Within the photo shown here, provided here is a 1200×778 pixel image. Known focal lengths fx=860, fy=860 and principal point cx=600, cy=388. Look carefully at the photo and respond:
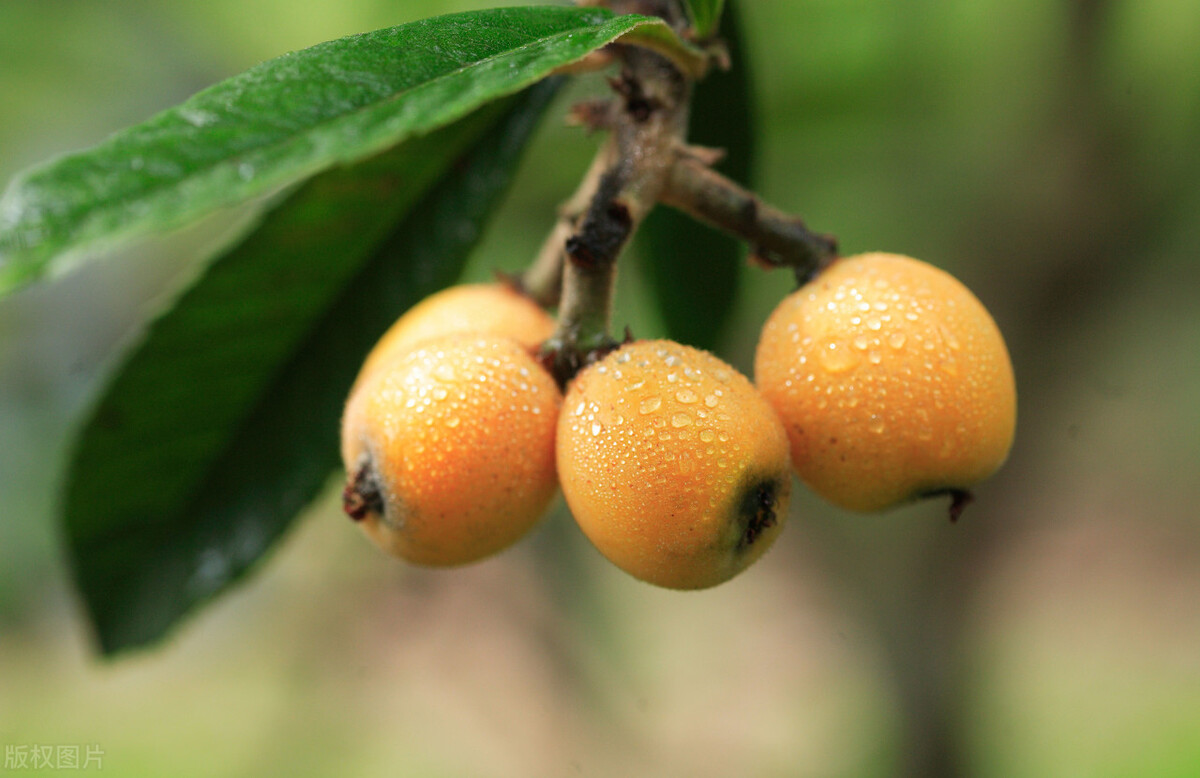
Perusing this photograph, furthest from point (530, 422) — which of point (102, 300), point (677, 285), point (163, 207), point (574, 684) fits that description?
point (102, 300)

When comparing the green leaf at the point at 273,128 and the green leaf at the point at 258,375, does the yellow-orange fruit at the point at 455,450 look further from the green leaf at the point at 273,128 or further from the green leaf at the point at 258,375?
the green leaf at the point at 258,375

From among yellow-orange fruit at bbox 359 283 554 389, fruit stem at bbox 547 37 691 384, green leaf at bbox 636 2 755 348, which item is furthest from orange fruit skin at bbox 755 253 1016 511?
green leaf at bbox 636 2 755 348

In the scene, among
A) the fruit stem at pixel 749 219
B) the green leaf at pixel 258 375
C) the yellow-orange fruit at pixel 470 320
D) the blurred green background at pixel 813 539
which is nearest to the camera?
the fruit stem at pixel 749 219

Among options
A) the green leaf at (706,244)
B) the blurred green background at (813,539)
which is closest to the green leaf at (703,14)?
the green leaf at (706,244)

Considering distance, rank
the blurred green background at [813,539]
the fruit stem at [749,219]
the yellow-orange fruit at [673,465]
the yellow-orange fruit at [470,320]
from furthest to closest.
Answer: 1. the blurred green background at [813,539]
2. the yellow-orange fruit at [470,320]
3. the fruit stem at [749,219]
4. the yellow-orange fruit at [673,465]

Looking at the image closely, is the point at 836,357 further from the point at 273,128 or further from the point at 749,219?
the point at 273,128

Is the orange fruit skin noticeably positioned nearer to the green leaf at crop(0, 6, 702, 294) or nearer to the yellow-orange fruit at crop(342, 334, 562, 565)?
the yellow-orange fruit at crop(342, 334, 562, 565)

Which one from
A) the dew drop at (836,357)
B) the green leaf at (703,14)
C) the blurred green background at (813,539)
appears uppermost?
the green leaf at (703,14)

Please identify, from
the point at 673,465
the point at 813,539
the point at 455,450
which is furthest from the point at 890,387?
the point at 813,539
